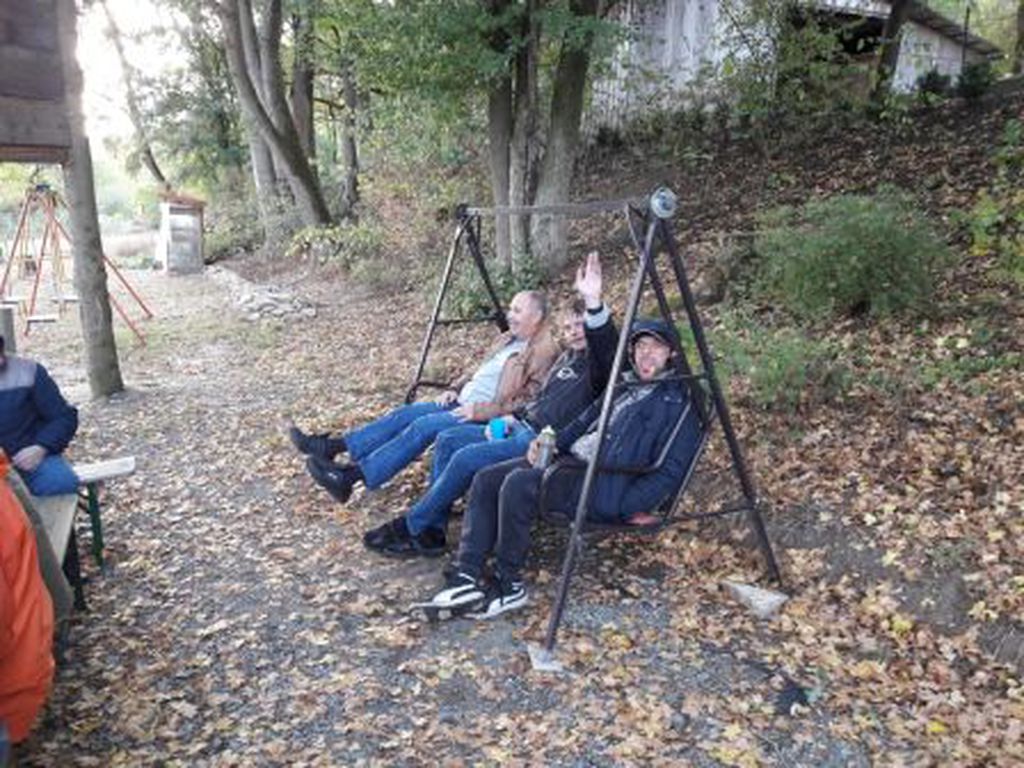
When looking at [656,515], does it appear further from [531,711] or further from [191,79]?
[191,79]

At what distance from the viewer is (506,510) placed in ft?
13.9

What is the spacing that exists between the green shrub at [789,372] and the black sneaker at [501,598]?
2369 millimetres

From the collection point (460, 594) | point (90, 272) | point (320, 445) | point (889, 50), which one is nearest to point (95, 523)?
point (320, 445)

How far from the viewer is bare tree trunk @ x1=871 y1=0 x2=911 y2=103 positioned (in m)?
13.0

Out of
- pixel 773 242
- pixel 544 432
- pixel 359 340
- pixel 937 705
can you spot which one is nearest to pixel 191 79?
pixel 359 340

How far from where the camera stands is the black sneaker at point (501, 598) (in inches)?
167

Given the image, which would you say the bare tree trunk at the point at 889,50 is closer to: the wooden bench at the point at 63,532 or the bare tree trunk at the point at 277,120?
the bare tree trunk at the point at 277,120

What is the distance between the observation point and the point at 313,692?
3.79 meters

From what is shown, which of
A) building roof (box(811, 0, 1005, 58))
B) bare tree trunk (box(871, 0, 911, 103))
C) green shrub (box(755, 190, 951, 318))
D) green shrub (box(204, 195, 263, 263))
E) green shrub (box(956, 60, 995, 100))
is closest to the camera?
green shrub (box(755, 190, 951, 318))

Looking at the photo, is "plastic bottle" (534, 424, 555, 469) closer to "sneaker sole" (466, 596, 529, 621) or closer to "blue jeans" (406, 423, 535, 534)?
"blue jeans" (406, 423, 535, 534)

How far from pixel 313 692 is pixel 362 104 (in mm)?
15743

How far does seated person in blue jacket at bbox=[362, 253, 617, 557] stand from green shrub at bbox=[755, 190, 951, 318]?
2.81 m

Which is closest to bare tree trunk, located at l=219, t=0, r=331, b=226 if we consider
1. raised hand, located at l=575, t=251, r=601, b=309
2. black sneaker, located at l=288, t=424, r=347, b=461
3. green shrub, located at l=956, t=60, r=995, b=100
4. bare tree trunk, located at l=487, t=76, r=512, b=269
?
bare tree trunk, located at l=487, t=76, r=512, b=269

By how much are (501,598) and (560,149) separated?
7064 millimetres
